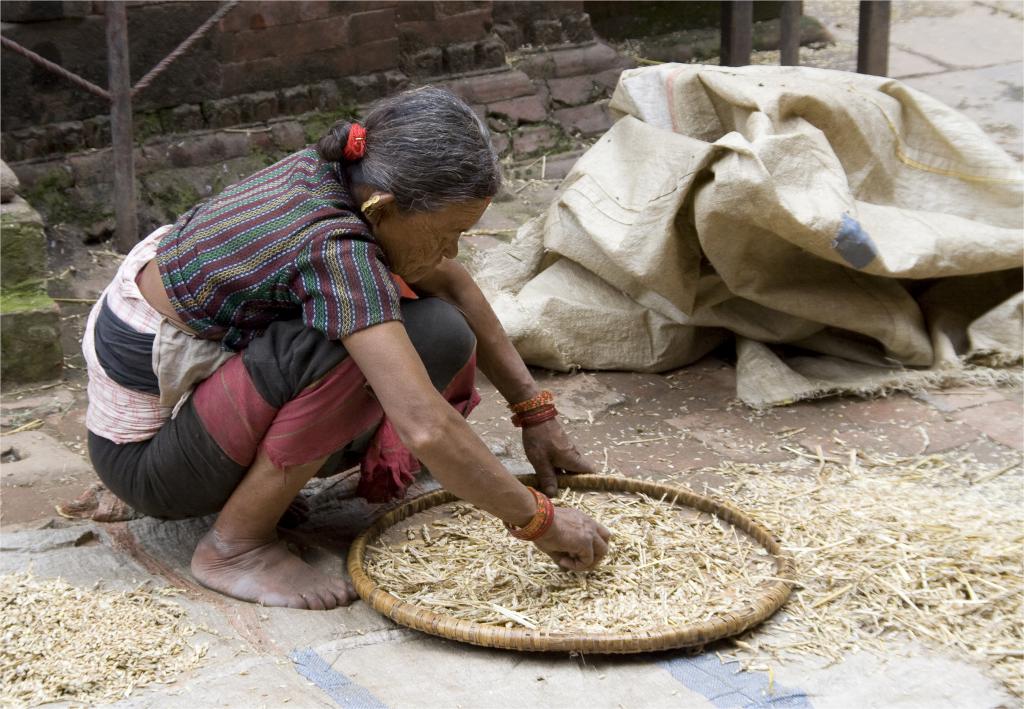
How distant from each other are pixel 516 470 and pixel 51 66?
2.47 m

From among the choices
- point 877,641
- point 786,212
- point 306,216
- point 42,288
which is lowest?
point 877,641

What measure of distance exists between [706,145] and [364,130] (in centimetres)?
130

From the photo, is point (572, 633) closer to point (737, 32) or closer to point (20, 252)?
point (20, 252)

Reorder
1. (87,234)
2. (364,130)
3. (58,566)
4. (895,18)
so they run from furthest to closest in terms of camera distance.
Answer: (895,18) → (87,234) → (58,566) → (364,130)

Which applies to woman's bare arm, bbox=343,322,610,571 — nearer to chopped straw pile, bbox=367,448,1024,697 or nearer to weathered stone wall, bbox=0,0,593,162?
chopped straw pile, bbox=367,448,1024,697

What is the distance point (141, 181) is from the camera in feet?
15.8

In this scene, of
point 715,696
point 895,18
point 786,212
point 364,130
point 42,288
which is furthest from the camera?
point 895,18

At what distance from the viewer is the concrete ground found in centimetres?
208

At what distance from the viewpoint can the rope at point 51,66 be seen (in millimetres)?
4207

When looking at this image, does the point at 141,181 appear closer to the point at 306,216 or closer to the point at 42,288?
the point at 42,288

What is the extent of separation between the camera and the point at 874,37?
5.36 meters

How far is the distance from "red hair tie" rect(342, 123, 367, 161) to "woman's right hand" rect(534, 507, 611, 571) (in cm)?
76

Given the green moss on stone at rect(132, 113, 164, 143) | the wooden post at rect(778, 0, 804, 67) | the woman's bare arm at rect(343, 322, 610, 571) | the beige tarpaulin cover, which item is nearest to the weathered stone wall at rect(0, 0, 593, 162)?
the green moss on stone at rect(132, 113, 164, 143)

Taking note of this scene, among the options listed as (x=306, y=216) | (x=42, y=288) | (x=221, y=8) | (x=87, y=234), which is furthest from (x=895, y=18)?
(x=306, y=216)
